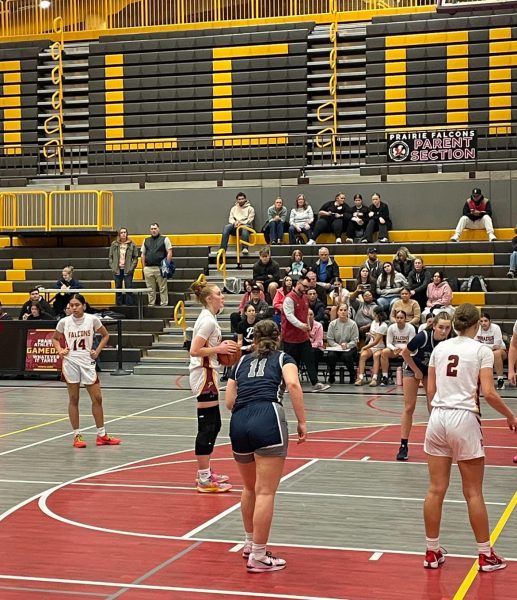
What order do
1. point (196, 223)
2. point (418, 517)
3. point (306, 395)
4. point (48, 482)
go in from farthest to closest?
point (196, 223) < point (306, 395) < point (48, 482) < point (418, 517)

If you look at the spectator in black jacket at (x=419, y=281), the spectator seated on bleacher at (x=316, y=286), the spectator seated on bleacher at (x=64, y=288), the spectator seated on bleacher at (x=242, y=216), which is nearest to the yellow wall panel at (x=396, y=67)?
the spectator seated on bleacher at (x=242, y=216)

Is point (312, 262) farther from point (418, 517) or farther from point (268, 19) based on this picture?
point (418, 517)

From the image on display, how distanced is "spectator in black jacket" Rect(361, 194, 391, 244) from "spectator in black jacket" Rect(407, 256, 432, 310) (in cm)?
338

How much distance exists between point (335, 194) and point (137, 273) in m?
5.16

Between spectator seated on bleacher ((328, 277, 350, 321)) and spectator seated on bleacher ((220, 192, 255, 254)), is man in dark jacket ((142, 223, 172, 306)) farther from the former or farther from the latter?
spectator seated on bleacher ((328, 277, 350, 321))

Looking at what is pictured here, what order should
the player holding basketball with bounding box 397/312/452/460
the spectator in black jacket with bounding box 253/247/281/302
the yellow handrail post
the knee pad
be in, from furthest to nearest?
the yellow handrail post, the spectator in black jacket with bounding box 253/247/281/302, the player holding basketball with bounding box 397/312/452/460, the knee pad

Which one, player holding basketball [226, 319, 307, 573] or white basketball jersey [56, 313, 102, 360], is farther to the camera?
white basketball jersey [56, 313, 102, 360]

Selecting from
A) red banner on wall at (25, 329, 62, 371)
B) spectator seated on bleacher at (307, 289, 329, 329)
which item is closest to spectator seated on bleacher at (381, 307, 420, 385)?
spectator seated on bleacher at (307, 289, 329, 329)

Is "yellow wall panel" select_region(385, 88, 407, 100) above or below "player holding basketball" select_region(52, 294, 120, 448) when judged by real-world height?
above

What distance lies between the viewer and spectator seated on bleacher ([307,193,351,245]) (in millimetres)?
22625

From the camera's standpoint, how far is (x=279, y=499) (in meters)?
8.84

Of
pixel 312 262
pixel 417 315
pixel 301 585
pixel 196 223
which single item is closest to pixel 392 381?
pixel 417 315

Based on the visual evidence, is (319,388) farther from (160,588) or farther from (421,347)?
(160,588)

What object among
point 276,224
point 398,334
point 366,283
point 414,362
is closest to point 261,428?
point 414,362
